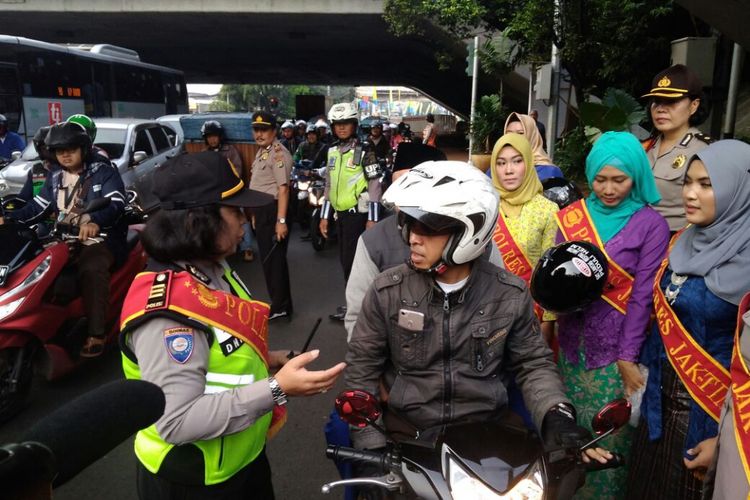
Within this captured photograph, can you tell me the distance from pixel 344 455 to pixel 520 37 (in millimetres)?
9296

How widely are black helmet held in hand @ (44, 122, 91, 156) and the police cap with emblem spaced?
289 centimetres

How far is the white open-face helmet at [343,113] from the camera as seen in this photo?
5258mm

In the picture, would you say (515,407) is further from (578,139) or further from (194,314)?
(578,139)

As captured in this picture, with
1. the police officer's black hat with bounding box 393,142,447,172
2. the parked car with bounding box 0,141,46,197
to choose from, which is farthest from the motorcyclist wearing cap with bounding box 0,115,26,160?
the police officer's black hat with bounding box 393,142,447,172

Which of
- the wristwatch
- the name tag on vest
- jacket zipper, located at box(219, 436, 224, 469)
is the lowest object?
jacket zipper, located at box(219, 436, 224, 469)

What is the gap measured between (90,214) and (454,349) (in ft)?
10.9

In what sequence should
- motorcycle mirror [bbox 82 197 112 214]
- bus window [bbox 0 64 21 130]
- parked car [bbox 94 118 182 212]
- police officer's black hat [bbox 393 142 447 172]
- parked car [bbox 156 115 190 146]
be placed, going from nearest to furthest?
1. police officer's black hat [bbox 393 142 447 172]
2. motorcycle mirror [bbox 82 197 112 214]
3. parked car [bbox 94 118 182 212]
4. parked car [bbox 156 115 190 146]
5. bus window [bbox 0 64 21 130]

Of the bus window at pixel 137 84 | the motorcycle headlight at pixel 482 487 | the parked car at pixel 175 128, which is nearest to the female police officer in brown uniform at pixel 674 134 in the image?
the motorcycle headlight at pixel 482 487

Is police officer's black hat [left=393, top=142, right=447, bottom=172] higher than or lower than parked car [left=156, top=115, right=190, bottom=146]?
higher

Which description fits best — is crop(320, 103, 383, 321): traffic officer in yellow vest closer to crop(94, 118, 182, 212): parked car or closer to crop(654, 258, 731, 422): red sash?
crop(654, 258, 731, 422): red sash

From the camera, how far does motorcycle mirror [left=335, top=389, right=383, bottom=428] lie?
5.26 feet

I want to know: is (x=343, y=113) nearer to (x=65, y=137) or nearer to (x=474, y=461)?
(x=65, y=137)

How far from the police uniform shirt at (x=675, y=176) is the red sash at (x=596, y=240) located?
109 cm

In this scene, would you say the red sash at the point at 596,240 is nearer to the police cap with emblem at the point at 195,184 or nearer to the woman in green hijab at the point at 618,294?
the woman in green hijab at the point at 618,294
